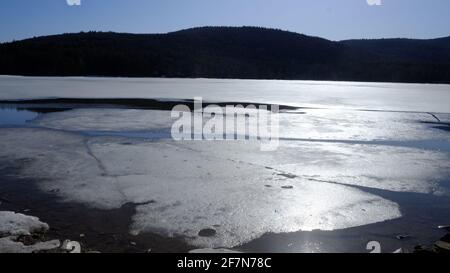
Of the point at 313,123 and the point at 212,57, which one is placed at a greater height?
the point at 212,57

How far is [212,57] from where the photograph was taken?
304ft

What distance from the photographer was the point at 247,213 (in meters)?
5.05

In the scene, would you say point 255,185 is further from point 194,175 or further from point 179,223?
point 179,223

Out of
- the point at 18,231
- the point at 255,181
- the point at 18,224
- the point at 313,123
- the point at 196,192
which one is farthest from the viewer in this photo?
the point at 313,123

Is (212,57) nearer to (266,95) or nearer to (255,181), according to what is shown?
(266,95)

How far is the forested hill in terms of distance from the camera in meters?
71.9

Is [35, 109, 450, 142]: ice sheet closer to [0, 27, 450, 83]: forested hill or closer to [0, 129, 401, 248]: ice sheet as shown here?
[0, 129, 401, 248]: ice sheet

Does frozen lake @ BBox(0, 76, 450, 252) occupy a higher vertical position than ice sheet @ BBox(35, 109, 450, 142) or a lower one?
lower

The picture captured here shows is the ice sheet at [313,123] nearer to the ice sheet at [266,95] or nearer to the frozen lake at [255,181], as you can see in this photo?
the frozen lake at [255,181]

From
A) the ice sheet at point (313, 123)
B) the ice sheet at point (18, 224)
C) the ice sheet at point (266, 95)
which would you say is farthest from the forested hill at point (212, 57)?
the ice sheet at point (18, 224)

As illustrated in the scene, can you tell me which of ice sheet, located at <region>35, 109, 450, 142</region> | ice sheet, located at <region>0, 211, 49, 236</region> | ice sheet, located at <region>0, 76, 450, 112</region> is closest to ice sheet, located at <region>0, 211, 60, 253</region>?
ice sheet, located at <region>0, 211, 49, 236</region>

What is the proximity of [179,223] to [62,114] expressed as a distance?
11644 millimetres

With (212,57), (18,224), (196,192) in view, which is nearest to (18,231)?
(18,224)

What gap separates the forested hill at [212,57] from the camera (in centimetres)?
7194
